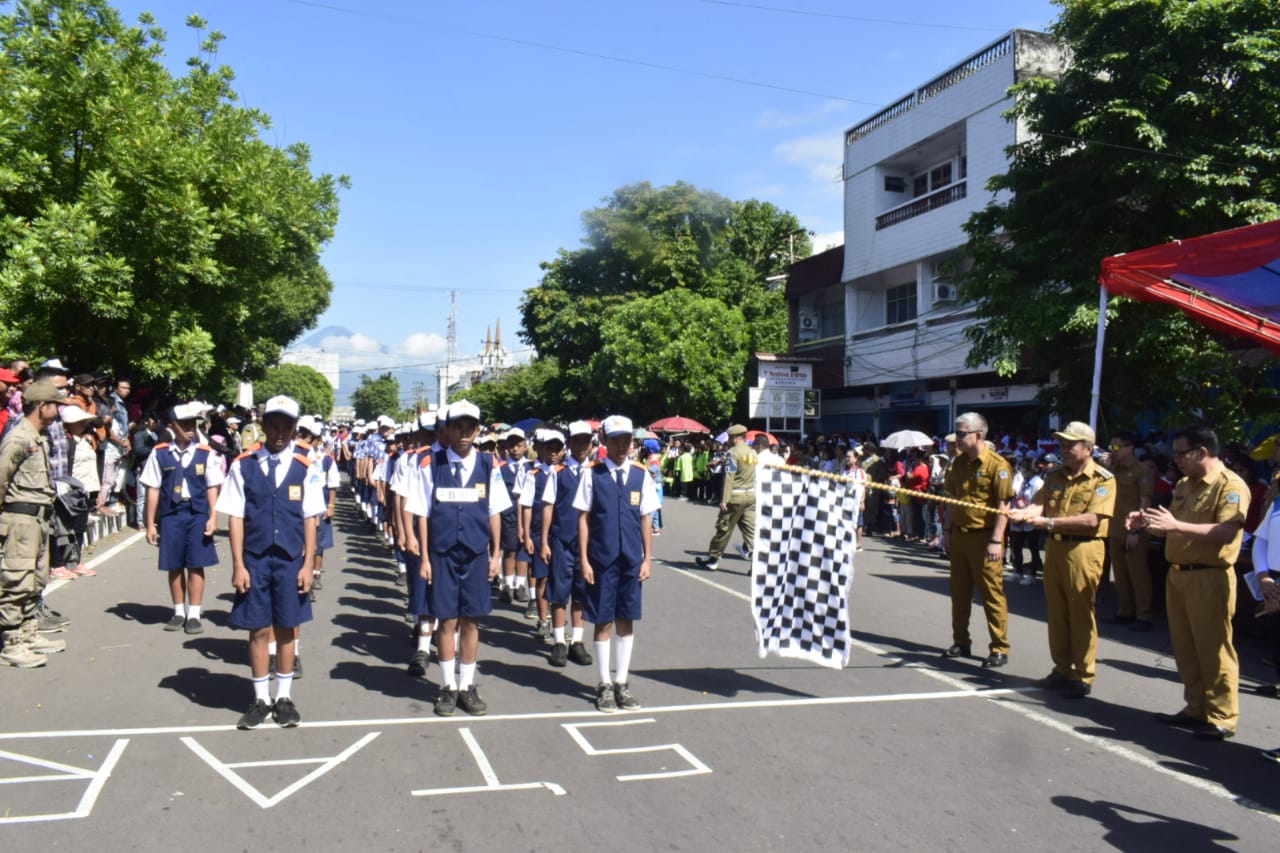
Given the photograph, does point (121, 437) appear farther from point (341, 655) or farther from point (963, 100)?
point (963, 100)

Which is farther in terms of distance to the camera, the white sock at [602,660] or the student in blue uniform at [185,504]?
the student in blue uniform at [185,504]

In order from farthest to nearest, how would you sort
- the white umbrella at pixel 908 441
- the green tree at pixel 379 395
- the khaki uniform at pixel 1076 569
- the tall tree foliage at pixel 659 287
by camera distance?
Answer: the green tree at pixel 379 395
the tall tree foliage at pixel 659 287
the white umbrella at pixel 908 441
the khaki uniform at pixel 1076 569

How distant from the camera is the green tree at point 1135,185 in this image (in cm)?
1401

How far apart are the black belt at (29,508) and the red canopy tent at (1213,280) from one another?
9.37 metres

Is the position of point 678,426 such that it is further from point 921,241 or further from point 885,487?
point 885,487

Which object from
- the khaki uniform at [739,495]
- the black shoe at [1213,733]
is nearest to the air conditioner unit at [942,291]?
the khaki uniform at [739,495]

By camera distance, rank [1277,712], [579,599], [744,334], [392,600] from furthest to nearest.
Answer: [744,334] < [392,600] < [579,599] < [1277,712]

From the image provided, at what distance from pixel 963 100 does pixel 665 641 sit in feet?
69.9

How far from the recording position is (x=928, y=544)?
17969mm

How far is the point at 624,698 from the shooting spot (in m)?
6.56

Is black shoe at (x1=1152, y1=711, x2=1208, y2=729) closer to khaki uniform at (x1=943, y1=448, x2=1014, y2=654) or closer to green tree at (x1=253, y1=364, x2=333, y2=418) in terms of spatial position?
khaki uniform at (x1=943, y1=448, x2=1014, y2=654)

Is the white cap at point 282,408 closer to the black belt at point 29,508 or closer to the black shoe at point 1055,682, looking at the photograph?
the black belt at point 29,508

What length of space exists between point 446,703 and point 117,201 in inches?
487

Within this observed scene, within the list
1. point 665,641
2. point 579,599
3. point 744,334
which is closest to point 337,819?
point 579,599
